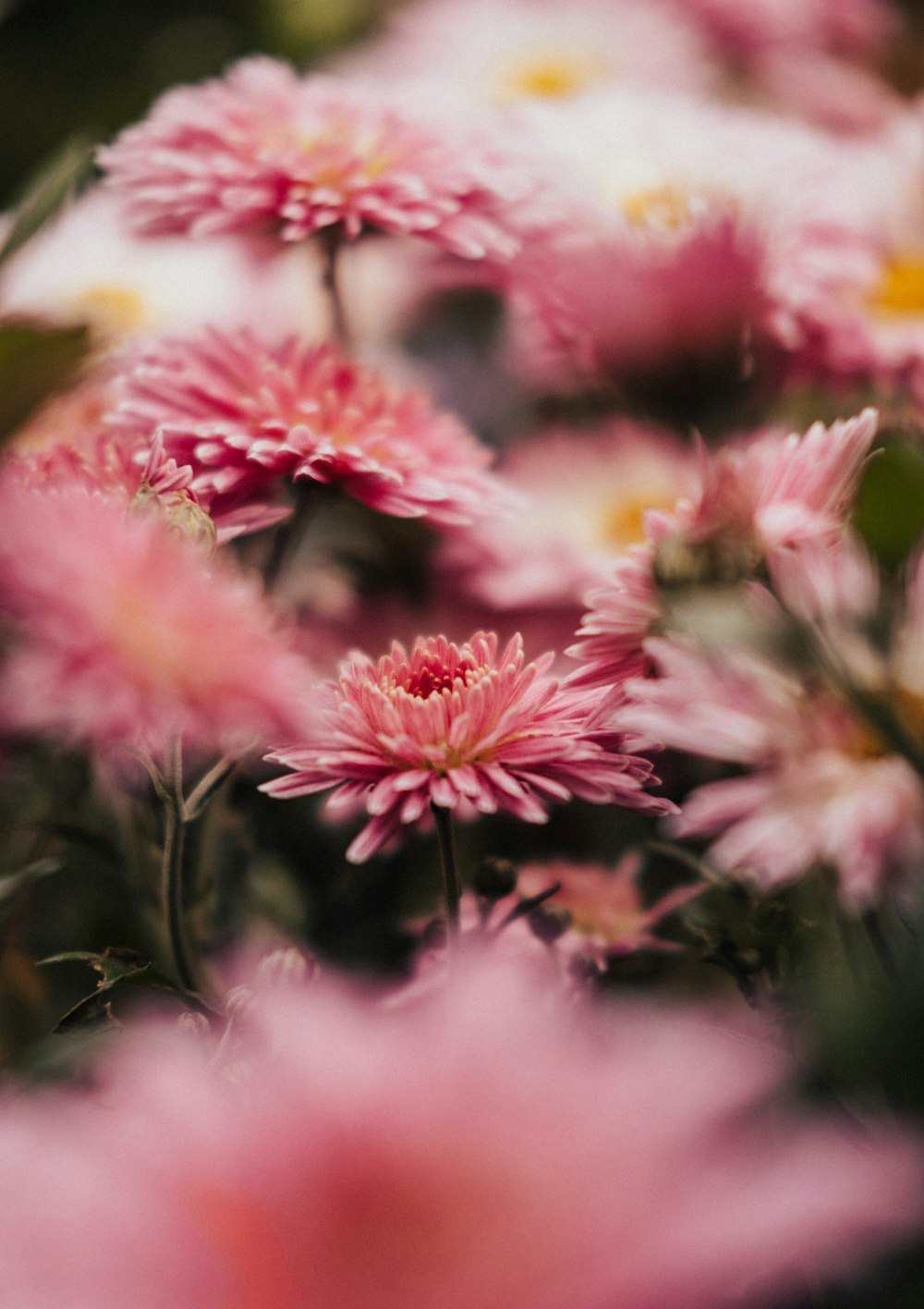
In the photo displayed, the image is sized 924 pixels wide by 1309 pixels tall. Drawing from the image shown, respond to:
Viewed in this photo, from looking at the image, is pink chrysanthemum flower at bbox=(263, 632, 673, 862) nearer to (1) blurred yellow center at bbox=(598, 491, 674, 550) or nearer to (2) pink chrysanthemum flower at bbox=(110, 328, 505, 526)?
(2) pink chrysanthemum flower at bbox=(110, 328, 505, 526)

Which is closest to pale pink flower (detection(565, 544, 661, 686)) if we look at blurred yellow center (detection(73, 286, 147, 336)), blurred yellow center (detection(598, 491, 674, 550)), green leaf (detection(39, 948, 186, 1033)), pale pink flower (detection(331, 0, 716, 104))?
green leaf (detection(39, 948, 186, 1033))

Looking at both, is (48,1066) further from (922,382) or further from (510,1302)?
(922,382)

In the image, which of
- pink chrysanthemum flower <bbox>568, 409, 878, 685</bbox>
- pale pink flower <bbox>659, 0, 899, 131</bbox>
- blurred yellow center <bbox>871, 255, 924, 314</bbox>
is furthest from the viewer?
pale pink flower <bbox>659, 0, 899, 131</bbox>

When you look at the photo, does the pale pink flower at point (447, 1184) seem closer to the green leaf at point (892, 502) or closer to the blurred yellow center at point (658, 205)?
the green leaf at point (892, 502)

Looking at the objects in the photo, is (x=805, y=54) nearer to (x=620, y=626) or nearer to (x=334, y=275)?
(x=334, y=275)

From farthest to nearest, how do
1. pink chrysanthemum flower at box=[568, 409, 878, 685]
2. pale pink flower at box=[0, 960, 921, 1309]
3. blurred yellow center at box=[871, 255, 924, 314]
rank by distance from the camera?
blurred yellow center at box=[871, 255, 924, 314]
pink chrysanthemum flower at box=[568, 409, 878, 685]
pale pink flower at box=[0, 960, 921, 1309]

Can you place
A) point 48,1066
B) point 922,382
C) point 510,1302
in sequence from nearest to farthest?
point 510,1302 < point 48,1066 < point 922,382

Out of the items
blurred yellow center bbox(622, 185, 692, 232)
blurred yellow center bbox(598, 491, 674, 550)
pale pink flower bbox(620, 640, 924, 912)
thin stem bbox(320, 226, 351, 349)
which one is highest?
thin stem bbox(320, 226, 351, 349)

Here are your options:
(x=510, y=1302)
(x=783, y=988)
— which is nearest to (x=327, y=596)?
(x=783, y=988)
